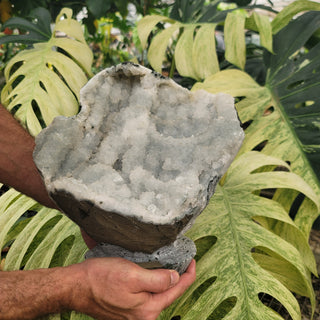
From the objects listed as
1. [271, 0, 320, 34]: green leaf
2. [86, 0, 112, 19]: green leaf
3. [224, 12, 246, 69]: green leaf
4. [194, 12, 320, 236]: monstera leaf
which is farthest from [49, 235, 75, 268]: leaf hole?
[86, 0, 112, 19]: green leaf

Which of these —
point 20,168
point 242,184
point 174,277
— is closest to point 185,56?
point 242,184

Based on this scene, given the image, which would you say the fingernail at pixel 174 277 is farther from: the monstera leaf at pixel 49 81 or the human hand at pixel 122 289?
the monstera leaf at pixel 49 81

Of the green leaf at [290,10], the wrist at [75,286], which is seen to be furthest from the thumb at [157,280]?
the green leaf at [290,10]

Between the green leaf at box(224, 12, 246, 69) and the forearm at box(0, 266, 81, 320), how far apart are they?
94cm

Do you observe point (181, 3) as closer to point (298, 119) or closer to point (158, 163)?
point (298, 119)

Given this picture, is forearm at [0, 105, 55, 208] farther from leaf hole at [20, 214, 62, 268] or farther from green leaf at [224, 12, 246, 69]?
green leaf at [224, 12, 246, 69]

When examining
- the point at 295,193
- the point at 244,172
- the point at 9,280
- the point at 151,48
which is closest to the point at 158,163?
the point at 9,280

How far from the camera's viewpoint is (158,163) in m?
0.74

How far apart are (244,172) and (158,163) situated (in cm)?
51

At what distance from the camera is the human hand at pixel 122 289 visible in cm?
73

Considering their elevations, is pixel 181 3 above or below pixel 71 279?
above

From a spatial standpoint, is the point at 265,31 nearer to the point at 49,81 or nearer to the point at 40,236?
the point at 49,81

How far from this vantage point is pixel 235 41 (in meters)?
1.33

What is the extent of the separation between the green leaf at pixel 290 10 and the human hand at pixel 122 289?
1.02 metres
